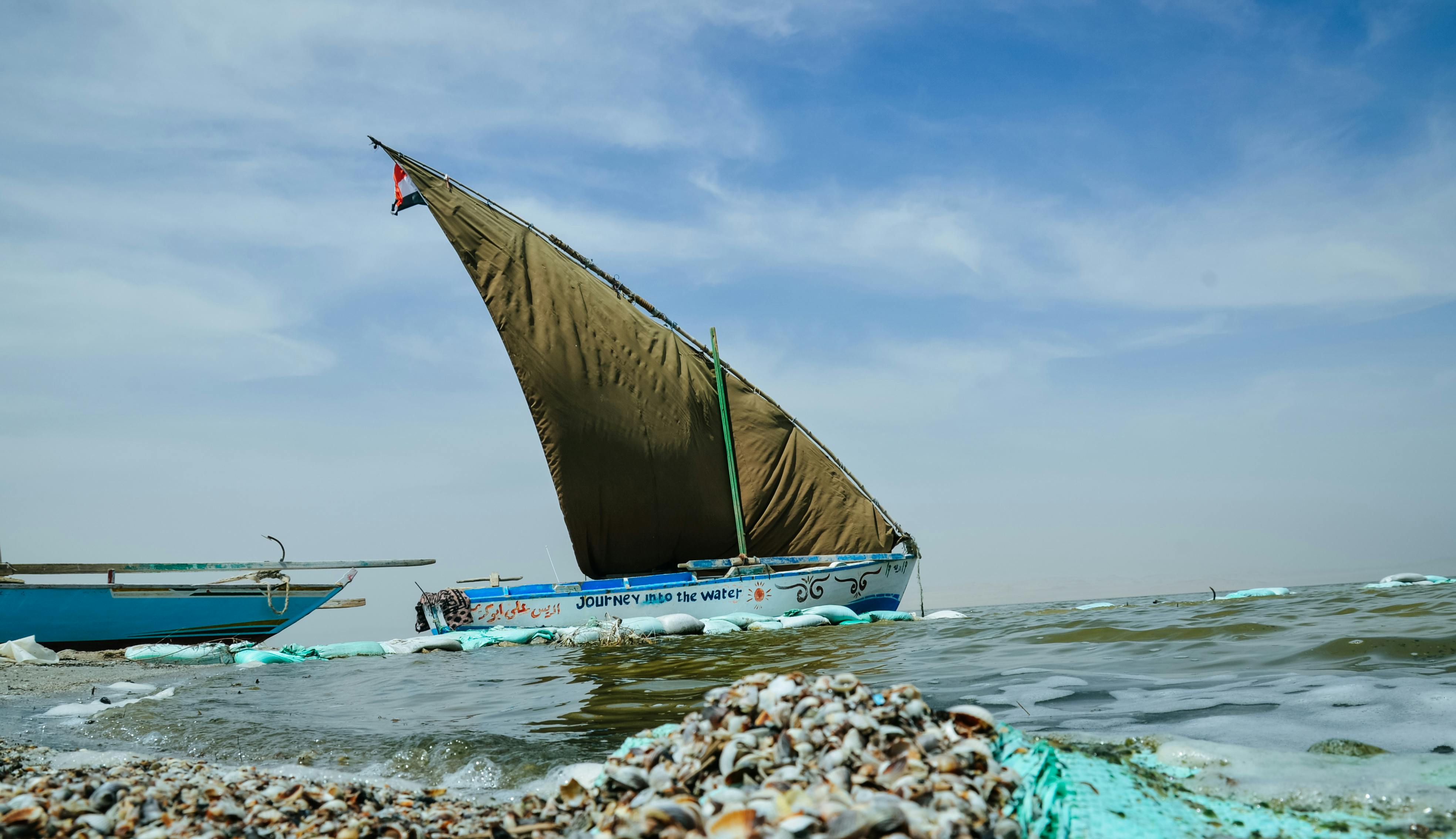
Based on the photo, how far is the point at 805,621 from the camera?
18.5m

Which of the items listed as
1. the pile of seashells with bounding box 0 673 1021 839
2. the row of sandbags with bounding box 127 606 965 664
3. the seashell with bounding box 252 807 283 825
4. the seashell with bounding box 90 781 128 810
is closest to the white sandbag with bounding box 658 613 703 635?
the row of sandbags with bounding box 127 606 965 664

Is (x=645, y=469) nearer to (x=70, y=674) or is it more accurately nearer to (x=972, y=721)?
(x=70, y=674)

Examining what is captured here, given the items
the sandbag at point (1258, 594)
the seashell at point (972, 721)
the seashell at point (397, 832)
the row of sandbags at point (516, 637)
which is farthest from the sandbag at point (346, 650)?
the sandbag at point (1258, 594)

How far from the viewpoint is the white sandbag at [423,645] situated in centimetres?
1476

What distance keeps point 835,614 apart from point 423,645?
30.9 feet

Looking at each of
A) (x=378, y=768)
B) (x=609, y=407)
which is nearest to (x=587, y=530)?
(x=609, y=407)

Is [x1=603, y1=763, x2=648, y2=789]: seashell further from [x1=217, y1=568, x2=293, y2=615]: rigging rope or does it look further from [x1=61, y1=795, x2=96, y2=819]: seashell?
[x1=217, y1=568, x2=293, y2=615]: rigging rope

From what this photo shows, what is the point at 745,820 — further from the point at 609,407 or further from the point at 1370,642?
the point at 609,407

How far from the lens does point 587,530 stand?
2091 cm

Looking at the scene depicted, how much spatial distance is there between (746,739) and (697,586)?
58.3 ft

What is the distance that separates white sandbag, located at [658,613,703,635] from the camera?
15992 mm

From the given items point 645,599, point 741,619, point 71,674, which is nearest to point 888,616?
point 741,619

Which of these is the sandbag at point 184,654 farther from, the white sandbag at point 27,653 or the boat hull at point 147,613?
the boat hull at point 147,613

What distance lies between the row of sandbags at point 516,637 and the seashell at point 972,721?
38.1ft
